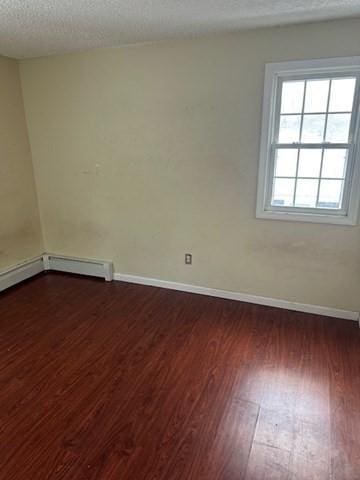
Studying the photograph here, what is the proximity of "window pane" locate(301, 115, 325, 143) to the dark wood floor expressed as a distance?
5.19 ft

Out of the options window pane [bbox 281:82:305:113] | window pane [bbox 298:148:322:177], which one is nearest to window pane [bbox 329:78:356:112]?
window pane [bbox 281:82:305:113]

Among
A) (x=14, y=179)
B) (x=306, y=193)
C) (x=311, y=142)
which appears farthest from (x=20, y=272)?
(x=311, y=142)

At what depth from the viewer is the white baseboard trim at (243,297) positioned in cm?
279

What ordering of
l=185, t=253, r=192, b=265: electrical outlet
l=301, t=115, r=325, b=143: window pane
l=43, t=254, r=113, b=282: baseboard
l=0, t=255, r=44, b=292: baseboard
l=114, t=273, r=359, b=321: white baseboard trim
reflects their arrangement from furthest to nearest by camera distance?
1. l=43, t=254, r=113, b=282: baseboard
2. l=0, t=255, r=44, b=292: baseboard
3. l=185, t=253, r=192, b=265: electrical outlet
4. l=114, t=273, r=359, b=321: white baseboard trim
5. l=301, t=115, r=325, b=143: window pane

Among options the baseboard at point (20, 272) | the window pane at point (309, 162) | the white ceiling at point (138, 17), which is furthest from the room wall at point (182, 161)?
the baseboard at point (20, 272)

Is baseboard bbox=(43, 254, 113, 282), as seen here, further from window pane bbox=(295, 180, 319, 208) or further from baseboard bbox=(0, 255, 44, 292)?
window pane bbox=(295, 180, 319, 208)

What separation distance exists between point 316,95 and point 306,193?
0.79 meters

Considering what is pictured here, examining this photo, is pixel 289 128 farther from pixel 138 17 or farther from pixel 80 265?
pixel 80 265

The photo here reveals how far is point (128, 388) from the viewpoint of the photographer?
1.99m

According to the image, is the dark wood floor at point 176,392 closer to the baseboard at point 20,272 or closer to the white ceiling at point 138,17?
the baseboard at point 20,272

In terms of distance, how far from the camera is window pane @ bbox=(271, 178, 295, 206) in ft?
8.98

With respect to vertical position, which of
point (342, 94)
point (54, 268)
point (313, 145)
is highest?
point (342, 94)

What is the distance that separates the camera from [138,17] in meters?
2.17

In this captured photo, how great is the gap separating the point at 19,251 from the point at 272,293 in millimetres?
2861
